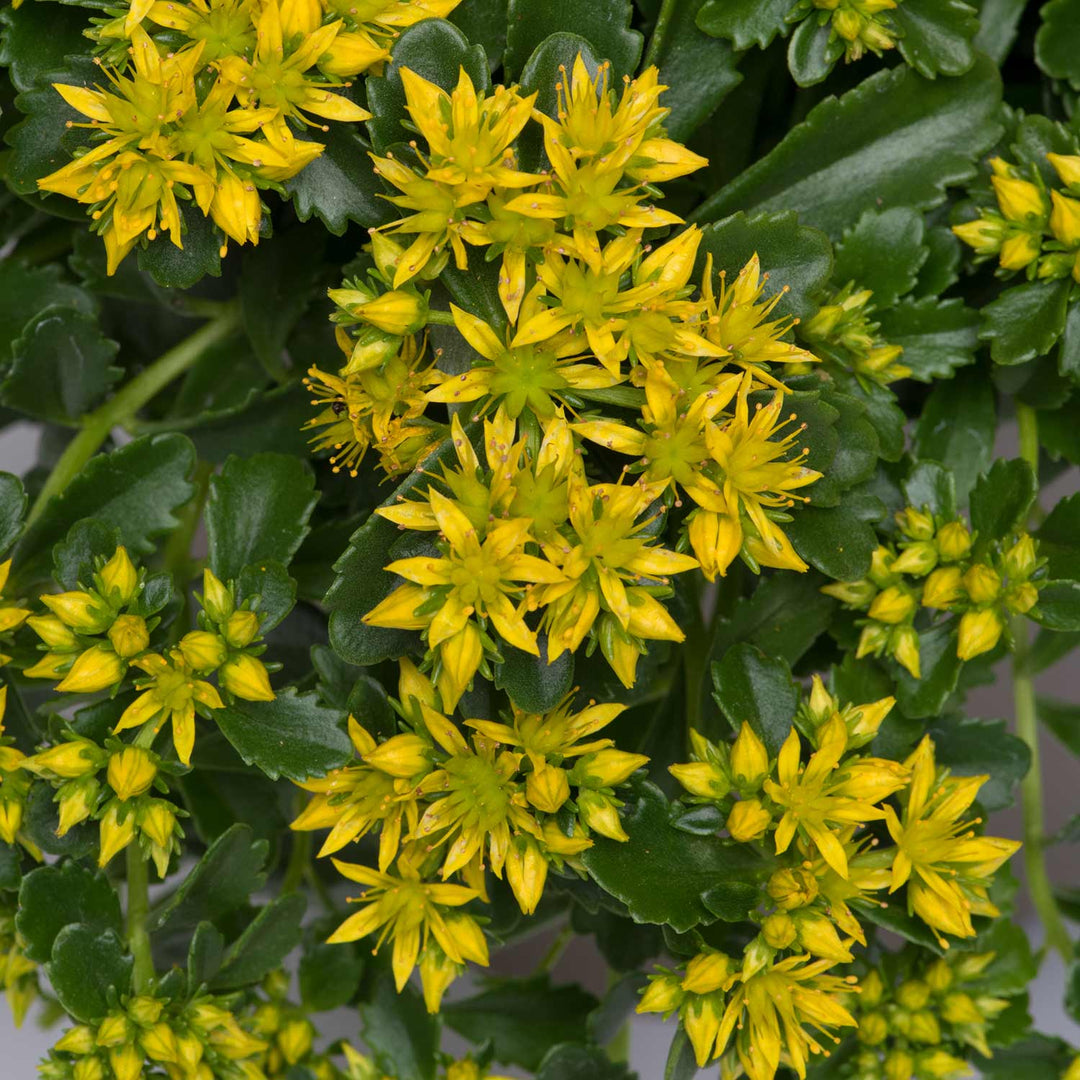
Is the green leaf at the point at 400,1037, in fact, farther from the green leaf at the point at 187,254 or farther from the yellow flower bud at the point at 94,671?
the green leaf at the point at 187,254

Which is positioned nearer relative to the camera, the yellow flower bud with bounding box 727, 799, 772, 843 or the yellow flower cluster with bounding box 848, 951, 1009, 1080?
the yellow flower bud with bounding box 727, 799, 772, 843

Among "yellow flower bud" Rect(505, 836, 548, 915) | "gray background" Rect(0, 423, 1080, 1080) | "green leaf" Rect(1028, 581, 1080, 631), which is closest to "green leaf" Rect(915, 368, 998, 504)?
"green leaf" Rect(1028, 581, 1080, 631)

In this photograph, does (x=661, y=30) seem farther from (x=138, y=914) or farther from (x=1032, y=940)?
(x=1032, y=940)

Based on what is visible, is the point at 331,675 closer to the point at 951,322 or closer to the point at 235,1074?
the point at 235,1074

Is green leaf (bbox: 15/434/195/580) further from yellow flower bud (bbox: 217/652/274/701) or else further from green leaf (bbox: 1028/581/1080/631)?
green leaf (bbox: 1028/581/1080/631)

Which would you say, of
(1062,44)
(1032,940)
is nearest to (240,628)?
(1062,44)
